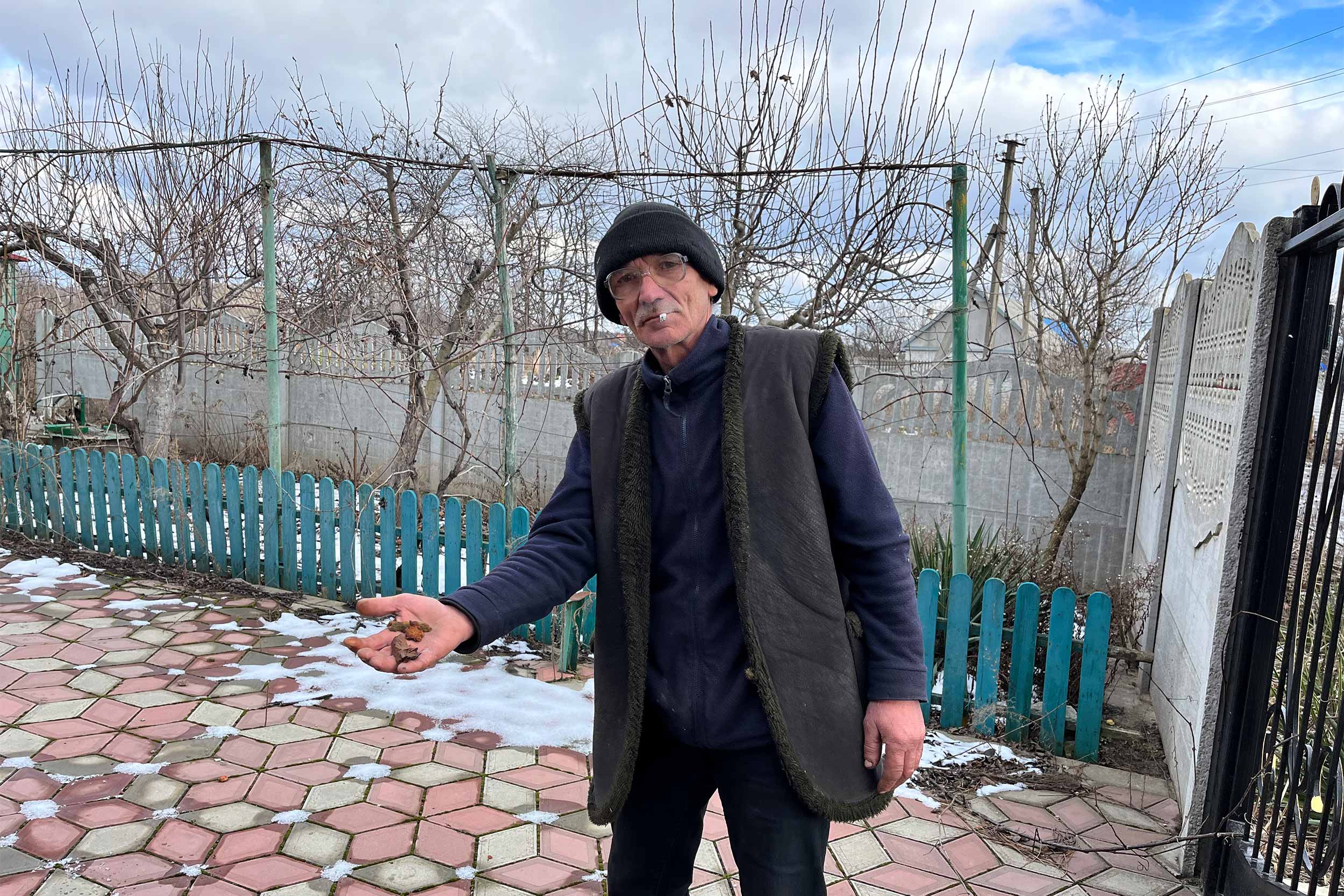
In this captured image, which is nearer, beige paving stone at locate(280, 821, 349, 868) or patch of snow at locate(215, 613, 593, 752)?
beige paving stone at locate(280, 821, 349, 868)

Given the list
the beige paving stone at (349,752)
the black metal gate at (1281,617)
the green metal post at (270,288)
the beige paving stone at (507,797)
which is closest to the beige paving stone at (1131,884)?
the black metal gate at (1281,617)

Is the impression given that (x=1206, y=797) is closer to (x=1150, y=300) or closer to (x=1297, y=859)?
(x=1297, y=859)

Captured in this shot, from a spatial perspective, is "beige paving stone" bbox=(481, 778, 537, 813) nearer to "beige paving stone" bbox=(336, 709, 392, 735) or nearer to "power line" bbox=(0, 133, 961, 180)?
"beige paving stone" bbox=(336, 709, 392, 735)

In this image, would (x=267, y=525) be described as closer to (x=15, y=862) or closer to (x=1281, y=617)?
(x=15, y=862)

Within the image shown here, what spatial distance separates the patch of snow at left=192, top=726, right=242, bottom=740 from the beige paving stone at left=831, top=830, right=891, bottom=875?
2.46m

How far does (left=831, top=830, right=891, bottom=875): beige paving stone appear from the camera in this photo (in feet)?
8.86

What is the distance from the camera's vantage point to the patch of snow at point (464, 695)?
364cm

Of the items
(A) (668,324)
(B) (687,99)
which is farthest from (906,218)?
(A) (668,324)

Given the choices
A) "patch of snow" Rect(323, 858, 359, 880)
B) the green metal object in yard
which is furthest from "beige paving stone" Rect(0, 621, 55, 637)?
"patch of snow" Rect(323, 858, 359, 880)

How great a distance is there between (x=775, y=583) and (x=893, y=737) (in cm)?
36

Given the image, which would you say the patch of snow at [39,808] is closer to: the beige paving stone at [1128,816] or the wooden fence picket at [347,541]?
the wooden fence picket at [347,541]

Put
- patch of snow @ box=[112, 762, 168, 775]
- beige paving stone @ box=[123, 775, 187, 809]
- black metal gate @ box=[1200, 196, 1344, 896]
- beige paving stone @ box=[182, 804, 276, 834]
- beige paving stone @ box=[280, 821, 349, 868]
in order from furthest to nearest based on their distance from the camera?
patch of snow @ box=[112, 762, 168, 775] → beige paving stone @ box=[123, 775, 187, 809] → beige paving stone @ box=[182, 804, 276, 834] → beige paving stone @ box=[280, 821, 349, 868] → black metal gate @ box=[1200, 196, 1344, 896]

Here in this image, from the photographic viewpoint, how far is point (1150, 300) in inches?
282

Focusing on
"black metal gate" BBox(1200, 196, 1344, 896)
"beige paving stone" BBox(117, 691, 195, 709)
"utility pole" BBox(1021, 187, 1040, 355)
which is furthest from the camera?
"utility pole" BBox(1021, 187, 1040, 355)
